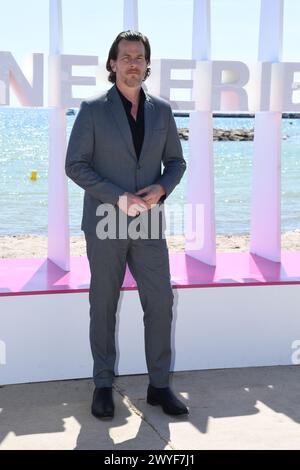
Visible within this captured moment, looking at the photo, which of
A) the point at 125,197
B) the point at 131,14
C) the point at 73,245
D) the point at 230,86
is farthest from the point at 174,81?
the point at 73,245

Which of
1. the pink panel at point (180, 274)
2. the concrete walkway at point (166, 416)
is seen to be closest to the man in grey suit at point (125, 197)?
the concrete walkway at point (166, 416)

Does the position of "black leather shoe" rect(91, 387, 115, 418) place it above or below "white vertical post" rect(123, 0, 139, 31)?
below

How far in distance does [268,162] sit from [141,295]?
1746 millimetres

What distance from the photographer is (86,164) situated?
3900mm

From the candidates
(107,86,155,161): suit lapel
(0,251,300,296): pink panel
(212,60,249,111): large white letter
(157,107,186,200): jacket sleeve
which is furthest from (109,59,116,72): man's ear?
(0,251,300,296): pink panel

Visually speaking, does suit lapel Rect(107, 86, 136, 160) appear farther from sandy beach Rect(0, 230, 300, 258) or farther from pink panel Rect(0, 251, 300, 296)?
sandy beach Rect(0, 230, 300, 258)

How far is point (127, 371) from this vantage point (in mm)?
4727

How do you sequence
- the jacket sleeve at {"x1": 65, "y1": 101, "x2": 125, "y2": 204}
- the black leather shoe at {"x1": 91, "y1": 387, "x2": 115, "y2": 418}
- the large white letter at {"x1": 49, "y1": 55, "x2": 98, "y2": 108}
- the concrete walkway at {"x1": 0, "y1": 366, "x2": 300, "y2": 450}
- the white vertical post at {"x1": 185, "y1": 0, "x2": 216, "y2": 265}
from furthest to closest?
the white vertical post at {"x1": 185, "y1": 0, "x2": 216, "y2": 265} < the large white letter at {"x1": 49, "y1": 55, "x2": 98, "y2": 108} < the black leather shoe at {"x1": 91, "y1": 387, "x2": 115, "y2": 418} < the jacket sleeve at {"x1": 65, "y1": 101, "x2": 125, "y2": 204} < the concrete walkway at {"x1": 0, "y1": 366, "x2": 300, "y2": 450}

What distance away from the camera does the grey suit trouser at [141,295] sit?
3.96 metres

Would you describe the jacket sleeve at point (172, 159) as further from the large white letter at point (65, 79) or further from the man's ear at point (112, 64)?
the large white letter at point (65, 79)

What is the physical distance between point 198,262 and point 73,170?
1683 mm

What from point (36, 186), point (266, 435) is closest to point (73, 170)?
point (266, 435)

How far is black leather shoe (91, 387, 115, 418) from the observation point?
395cm

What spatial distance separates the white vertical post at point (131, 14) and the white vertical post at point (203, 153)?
1.34ft
